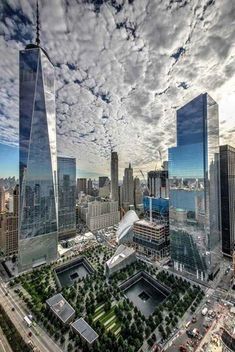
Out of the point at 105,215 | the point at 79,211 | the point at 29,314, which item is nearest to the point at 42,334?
the point at 29,314

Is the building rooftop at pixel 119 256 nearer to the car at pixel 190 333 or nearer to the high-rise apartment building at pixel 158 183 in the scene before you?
the car at pixel 190 333

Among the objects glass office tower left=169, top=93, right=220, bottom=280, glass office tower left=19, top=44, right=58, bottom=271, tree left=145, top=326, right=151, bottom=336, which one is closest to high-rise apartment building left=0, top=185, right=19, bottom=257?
glass office tower left=19, top=44, right=58, bottom=271

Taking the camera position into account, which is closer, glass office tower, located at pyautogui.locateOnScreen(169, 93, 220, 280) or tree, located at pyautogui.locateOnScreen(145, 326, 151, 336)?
tree, located at pyautogui.locateOnScreen(145, 326, 151, 336)

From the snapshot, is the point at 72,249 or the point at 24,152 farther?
the point at 72,249

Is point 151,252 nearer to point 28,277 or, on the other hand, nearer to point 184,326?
point 184,326

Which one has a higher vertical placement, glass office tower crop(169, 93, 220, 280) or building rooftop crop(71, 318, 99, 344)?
glass office tower crop(169, 93, 220, 280)

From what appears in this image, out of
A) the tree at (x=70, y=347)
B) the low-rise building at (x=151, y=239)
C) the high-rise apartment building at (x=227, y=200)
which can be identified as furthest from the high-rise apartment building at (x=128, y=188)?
the tree at (x=70, y=347)

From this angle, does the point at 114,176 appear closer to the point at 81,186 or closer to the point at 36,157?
the point at 81,186

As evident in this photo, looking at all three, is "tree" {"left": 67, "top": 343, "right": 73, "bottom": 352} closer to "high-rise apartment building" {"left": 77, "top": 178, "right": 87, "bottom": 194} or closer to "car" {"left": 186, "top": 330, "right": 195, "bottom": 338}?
"car" {"left": 186, "top": 330, "right": 195, "bottom": 338}
